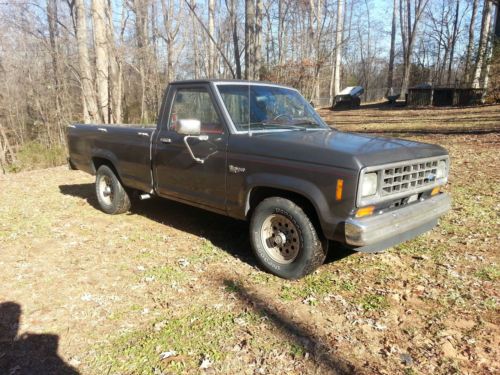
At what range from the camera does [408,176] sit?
382cm

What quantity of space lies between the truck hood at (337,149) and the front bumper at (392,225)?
0.47m

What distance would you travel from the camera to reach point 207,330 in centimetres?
327

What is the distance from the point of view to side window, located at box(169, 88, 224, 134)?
4516 millimetres

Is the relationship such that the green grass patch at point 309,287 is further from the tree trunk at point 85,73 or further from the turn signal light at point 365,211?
the tree trunk at point 85,73

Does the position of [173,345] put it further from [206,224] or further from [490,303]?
[206,224]

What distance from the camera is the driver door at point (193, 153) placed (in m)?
4.42

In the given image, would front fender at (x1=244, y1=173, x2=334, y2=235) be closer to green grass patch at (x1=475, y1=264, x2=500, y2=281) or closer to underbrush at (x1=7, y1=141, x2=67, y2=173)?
green grass patch at (x1=475, y1=264, x2=500, y2=281)

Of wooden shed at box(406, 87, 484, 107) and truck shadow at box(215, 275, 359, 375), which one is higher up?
wooden shed at box(406, 87, 484, 107)

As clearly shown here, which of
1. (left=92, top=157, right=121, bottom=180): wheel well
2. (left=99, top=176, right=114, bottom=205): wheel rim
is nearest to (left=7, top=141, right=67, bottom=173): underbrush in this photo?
(left=92, top=157, right=121, bottom=180): wheel well

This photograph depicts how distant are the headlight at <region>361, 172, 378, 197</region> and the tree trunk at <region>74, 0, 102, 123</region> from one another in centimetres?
1334

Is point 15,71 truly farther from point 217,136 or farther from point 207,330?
point 207,330

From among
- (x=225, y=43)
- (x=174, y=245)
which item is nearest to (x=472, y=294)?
(x=174, y=245)

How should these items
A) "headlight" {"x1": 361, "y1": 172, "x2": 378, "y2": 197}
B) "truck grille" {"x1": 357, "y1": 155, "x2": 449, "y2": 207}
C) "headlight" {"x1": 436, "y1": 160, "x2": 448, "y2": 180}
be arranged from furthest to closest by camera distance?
"headlight" {"x1": 436, "y1": 160, "x2": 448, "y2": 180}
"truck grille" {"x1": 357, "y1": 155, "x2": 449, "y2": 207}
"headlight" {"x1": 361, "y1": 172, "x2": 378, "y2": 197}

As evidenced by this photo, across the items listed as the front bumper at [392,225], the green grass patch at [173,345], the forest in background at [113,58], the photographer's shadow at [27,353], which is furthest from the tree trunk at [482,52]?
the photographer's shadow at [27,353]
